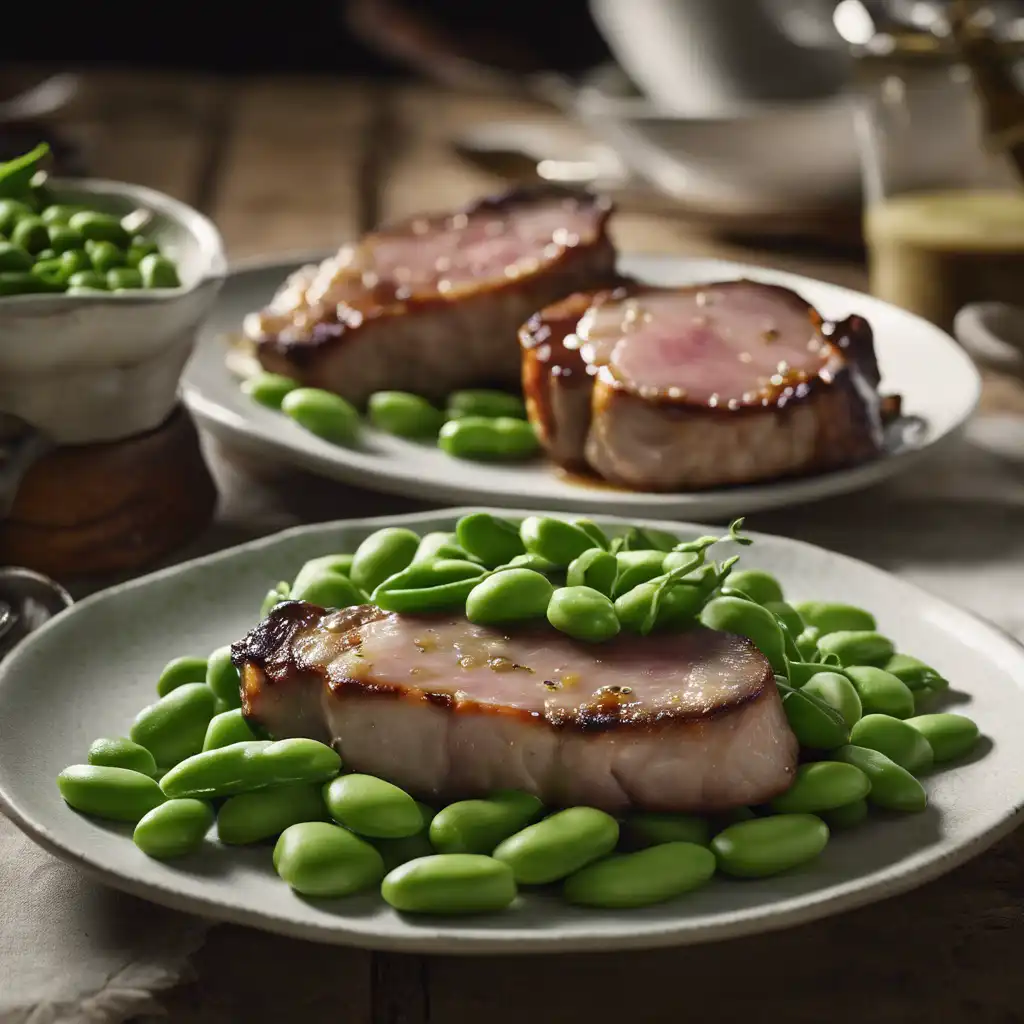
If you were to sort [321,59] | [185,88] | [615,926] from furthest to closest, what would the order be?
[321,59], [185,88], [615,926]

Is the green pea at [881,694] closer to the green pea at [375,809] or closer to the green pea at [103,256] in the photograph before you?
the green pea at [375,809]

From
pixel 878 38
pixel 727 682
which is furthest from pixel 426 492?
pixel 878 38

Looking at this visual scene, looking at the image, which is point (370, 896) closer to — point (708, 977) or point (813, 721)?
point (708, 977)

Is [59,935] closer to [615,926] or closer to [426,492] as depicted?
[615,926]

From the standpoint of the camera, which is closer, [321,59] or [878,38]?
[878,38]

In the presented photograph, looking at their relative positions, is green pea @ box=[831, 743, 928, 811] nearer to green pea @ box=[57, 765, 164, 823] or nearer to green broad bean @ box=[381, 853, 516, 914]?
green broad bean @ box=[381, 853, 516, 914]

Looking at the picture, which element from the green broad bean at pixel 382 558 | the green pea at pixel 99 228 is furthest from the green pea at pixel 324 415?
the green broad bean at pixel 382 558

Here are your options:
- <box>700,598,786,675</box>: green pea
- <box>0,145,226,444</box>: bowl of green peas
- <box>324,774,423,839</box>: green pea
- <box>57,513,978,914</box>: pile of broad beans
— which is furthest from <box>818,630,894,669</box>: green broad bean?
<box>0,145,226,444</box>: bowl of green peas
